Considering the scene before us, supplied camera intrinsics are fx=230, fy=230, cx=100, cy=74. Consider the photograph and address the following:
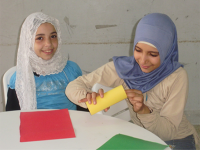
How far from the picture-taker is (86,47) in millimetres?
2518

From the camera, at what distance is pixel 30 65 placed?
5.79ft

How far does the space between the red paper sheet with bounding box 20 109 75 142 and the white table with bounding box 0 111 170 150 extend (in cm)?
2

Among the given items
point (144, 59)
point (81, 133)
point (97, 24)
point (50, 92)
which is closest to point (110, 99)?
point (81, 133)

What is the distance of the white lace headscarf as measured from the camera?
5.53 feet

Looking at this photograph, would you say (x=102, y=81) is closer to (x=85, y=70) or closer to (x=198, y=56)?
(x=85, y=70)

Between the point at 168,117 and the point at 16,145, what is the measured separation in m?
0.77

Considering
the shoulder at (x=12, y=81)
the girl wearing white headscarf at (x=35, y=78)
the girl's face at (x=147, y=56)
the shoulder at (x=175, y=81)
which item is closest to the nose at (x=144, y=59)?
the girl's face at (x=147, y=56)

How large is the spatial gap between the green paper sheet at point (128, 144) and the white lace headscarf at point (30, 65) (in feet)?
2.99

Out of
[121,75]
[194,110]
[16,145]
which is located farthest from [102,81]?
[194,110]

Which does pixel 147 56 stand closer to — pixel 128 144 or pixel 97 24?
pixel 128 144

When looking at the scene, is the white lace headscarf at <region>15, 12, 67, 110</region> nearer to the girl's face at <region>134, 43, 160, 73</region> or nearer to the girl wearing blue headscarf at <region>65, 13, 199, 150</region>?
the girl wearing blue headscarf at <region>65, 13, 199, 150</region>

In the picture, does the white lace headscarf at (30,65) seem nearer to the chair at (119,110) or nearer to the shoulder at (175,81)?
the chair at (119,110)

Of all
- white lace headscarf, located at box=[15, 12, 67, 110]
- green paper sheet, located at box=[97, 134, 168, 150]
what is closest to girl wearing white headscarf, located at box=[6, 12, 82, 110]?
white lace headscarf, located at box=[15, 12, 67, 110]

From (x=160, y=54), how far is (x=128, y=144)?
565mm
